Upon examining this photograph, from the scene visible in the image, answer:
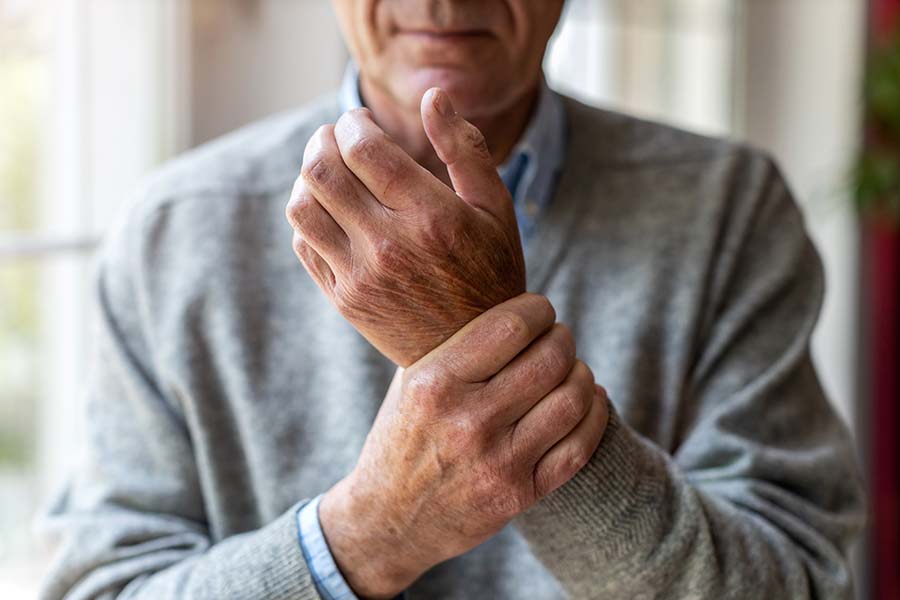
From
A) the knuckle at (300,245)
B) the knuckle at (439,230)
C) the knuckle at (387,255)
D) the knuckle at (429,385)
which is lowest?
the knuckle at (429,385)

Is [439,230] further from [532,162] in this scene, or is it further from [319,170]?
[532,162]

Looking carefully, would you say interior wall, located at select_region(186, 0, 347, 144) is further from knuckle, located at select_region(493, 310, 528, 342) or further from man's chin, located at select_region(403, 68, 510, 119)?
knuckle, located at select_region(493, 310, 528, 342)

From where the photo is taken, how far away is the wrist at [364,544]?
827 mm

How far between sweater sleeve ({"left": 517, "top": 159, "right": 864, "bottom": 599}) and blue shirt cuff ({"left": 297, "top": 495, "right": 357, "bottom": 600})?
0.50ft

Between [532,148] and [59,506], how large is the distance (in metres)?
0.62

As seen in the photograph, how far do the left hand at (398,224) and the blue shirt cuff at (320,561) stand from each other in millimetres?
219

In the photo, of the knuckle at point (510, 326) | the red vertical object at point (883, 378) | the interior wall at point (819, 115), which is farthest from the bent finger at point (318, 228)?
the red vertical object at point (883, 378)

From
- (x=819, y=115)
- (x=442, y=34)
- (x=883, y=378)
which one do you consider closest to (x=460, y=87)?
(x=442, y=34)

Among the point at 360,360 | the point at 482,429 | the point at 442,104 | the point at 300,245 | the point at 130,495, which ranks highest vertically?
the point at 442,104

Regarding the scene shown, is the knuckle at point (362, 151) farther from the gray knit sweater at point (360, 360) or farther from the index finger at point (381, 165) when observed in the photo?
the gray knit sweater at point (360, 360)

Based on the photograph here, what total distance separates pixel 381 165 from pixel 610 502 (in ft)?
1.04

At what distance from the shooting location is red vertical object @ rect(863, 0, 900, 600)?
2.46 metres

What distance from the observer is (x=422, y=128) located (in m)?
1.07

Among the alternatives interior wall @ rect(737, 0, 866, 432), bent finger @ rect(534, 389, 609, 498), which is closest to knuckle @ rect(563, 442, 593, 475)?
bent finger @ rect(534, 389, 609, 498)
